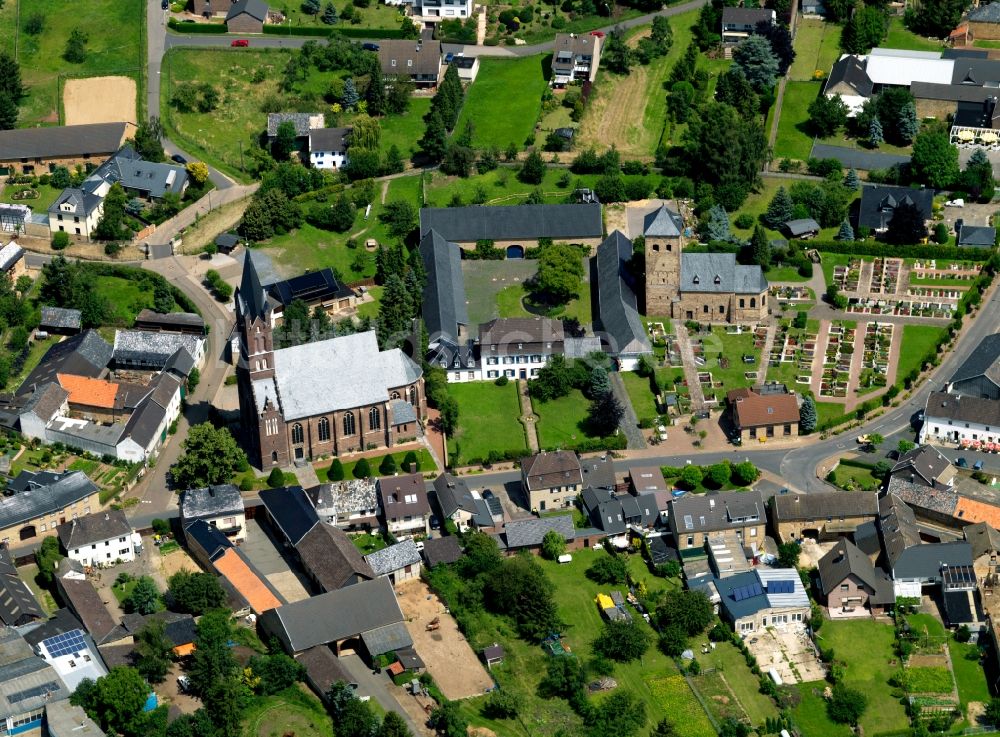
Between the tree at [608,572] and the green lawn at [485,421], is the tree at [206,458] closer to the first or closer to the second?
the green lawn at [485,421]

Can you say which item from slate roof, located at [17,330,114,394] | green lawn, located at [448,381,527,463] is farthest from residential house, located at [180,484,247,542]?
Result: slate roof, located at [17,330,114,394]

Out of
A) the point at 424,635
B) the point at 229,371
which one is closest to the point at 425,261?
the point at 229,371

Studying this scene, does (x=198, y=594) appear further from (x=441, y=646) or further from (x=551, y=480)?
(x=551, y=480)

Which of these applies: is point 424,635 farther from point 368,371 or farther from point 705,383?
point 705,383

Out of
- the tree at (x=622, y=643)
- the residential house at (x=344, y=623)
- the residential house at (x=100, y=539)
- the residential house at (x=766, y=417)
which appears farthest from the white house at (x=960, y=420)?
the residential house at (x=100, y=539)

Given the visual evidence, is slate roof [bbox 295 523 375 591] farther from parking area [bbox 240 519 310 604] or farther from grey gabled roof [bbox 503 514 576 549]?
grey gabled roof [bbox 503 514 576 549]

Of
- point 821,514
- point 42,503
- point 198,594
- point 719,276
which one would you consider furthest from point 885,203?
point 42,503
